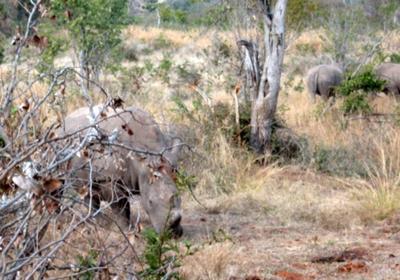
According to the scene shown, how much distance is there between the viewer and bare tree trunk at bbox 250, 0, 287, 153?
37.7 feet

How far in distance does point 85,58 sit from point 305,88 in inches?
312

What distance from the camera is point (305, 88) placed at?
21.7 meters

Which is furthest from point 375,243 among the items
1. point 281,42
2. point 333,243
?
point 281,42

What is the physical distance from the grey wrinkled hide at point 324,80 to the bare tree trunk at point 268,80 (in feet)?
25.5

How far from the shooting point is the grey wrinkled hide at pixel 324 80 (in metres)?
19.8

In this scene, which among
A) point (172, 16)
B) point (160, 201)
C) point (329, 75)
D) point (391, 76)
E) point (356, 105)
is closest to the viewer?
point (160, 201)

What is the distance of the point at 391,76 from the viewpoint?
63.1 feet

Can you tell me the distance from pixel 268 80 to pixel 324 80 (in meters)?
8.37

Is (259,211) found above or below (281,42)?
below

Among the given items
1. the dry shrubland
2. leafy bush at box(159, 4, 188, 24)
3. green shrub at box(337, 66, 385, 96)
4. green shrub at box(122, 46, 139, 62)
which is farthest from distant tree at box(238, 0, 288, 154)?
leafy bush at box(159, 4, 188, 24)

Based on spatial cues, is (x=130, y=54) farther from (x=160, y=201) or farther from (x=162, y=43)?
(x=160, y=201)

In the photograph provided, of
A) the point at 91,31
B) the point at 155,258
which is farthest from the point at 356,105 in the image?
the point at 155,258

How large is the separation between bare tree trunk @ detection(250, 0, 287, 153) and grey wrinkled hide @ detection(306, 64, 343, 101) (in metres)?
7.79

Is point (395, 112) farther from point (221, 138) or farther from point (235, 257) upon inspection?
point (235, 257)
